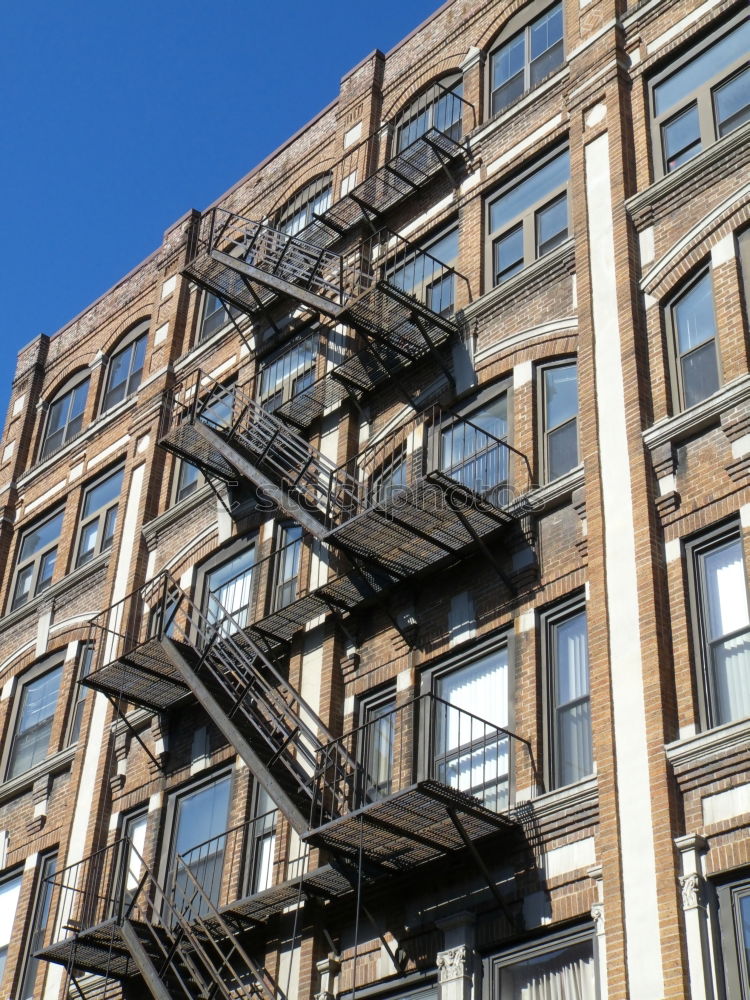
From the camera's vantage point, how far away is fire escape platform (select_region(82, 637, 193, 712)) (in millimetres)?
23131

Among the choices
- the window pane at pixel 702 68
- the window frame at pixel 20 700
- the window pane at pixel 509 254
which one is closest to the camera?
the window pane at pixel 702 68

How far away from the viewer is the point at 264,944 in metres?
19.7

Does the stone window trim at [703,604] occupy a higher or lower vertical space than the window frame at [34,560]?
lower

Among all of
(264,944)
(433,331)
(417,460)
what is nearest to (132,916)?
(264,944)

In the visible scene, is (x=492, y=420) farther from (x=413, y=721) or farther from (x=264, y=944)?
(x=264, y=944)

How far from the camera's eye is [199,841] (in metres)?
22.3

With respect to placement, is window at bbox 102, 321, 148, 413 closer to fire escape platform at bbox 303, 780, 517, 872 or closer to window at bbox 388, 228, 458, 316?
window at bbox 388, 228, 458, 316

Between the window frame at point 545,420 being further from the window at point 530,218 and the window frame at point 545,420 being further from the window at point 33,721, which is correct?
the window at point 33,721

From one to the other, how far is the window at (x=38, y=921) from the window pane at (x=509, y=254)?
1205cm

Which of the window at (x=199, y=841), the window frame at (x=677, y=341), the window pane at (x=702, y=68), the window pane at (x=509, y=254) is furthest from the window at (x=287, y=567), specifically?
the window pane at (x=702, y=68)

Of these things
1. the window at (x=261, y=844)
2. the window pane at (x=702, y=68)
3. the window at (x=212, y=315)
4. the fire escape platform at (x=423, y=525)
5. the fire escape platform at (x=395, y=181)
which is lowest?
the window at (x=261, y=844)

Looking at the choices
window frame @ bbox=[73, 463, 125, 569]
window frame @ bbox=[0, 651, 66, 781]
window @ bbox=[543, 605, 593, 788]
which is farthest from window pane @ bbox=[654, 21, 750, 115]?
window frame @ bbox=[0, 651, 66, 781]

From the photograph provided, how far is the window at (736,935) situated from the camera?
1385 cm

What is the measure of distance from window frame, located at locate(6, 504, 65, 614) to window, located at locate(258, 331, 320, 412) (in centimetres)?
683
